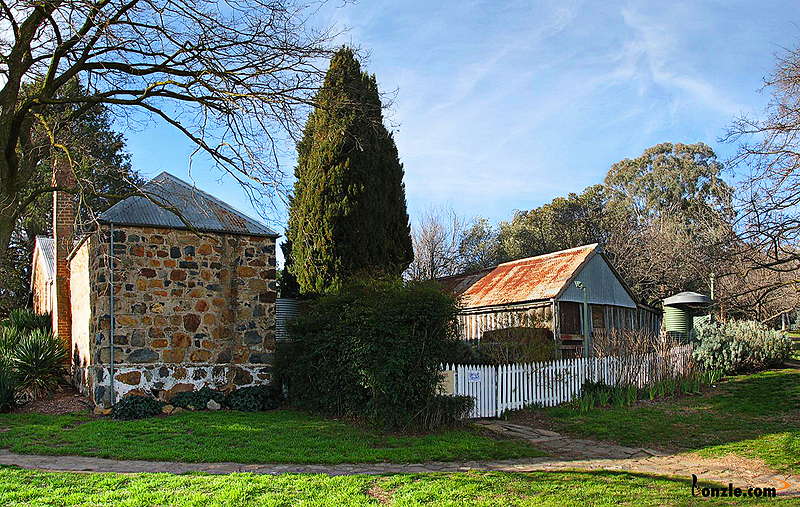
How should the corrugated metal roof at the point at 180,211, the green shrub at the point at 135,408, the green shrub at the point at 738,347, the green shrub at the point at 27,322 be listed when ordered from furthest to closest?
the green shrub at the point at 738,347
the green shrub at the point at 27,322
the corrugated metal roof at the point at 180,211
the green shrub at the point at 135,408

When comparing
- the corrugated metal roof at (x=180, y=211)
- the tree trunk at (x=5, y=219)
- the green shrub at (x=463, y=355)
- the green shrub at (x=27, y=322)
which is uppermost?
the corrugated metal roof at (x=180, y=211)

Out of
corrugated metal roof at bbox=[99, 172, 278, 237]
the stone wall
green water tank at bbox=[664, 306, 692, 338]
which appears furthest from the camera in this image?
green water tank at bbox=[664, 306, 692, 338]

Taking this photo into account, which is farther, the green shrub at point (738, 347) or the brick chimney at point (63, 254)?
the green shrub at point (738, 347)

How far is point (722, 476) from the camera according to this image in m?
8.25

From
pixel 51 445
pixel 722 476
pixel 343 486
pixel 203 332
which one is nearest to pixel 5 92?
pixel 51 445

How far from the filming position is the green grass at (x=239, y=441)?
28.9ft

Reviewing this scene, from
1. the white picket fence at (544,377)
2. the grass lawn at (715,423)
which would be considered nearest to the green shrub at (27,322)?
the white picket fence at (544,377)

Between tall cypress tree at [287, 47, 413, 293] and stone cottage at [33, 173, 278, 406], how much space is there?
6.70 ft

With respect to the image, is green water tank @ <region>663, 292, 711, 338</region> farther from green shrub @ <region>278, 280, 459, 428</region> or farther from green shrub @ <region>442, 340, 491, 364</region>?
green shrub @ <region>278, 280, 459, 428</region>

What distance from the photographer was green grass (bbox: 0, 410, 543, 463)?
28.9ft

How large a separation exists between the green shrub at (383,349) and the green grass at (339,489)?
3.15 metres

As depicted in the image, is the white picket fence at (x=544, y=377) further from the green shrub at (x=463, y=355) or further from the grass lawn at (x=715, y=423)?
the grass lawn at (x=715, y=423)

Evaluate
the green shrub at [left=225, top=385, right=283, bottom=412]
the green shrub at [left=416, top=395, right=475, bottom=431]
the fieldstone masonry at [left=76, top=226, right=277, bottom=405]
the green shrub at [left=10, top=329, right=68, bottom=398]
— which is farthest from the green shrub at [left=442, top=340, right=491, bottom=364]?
the green shrub at [left=10, top=329, right=68, bottom=398]

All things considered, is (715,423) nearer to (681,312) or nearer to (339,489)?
(681,312)
